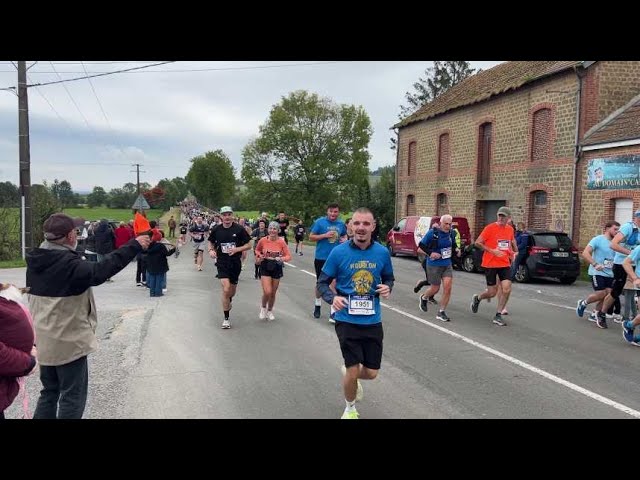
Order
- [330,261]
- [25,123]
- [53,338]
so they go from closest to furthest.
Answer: [53,338] → [330,261] → [25,123]

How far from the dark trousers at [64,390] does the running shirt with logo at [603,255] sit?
8.55m

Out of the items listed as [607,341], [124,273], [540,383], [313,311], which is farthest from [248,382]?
[124,273]

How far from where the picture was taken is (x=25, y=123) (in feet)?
60.1

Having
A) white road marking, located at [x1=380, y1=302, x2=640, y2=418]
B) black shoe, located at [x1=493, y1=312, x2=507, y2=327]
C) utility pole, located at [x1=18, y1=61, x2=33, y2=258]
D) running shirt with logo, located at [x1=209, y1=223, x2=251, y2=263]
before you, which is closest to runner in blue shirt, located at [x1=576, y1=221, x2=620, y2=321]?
black shoe, located at [x1=493, y1=312, x2=507, y2=327]

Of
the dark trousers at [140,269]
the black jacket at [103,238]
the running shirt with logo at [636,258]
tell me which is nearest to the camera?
the running shirt with logo at [636,258]

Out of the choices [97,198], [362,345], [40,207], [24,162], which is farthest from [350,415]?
[97,198]

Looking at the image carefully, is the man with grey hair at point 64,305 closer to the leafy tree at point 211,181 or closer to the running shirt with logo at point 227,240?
the running shirt with logo at point 227,240

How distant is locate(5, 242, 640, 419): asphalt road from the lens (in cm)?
495

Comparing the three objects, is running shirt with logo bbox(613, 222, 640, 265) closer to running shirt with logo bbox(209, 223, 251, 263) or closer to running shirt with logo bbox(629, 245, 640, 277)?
running shirt with logo bbox(629, 245, 640, 277)

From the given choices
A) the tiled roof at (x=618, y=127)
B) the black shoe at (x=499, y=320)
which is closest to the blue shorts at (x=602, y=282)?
the black shoe at (x=499, y=320)

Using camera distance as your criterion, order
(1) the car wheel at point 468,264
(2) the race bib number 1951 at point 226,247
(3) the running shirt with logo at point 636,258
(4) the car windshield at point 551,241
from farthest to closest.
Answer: (1) the car wheel at point 468,264, (4) the car windshield at point 551,241, (2) the race bib number 1951 at point 226,247, (3) the running shirt with logo at point 636,258

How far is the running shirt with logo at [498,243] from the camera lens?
919 cm
